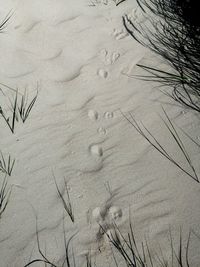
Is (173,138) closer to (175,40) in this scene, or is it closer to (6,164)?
(175,40)

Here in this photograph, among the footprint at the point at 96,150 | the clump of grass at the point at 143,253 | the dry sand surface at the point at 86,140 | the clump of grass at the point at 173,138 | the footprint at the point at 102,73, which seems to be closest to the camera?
the clump of grass at the point at 143,253

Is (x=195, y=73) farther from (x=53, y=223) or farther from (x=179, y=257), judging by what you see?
(x=53, y=223)

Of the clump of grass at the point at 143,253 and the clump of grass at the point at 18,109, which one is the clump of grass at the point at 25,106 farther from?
the clump of grass at the point at 143,253

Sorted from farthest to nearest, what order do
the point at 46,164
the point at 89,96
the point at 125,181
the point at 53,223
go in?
the point at 89,96
the point at 46,164
the point at 125,181
the point at 53,223

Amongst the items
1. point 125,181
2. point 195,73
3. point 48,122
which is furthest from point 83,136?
point 195,73

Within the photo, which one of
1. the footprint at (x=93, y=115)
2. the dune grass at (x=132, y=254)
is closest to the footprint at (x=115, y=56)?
the footprint at (x=93, y=115)

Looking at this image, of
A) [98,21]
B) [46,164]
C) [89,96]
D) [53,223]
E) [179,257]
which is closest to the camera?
[179,257]

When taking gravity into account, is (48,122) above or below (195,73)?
below
